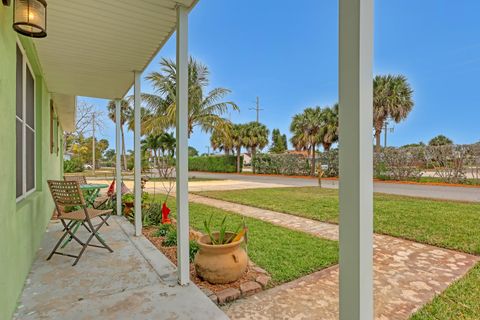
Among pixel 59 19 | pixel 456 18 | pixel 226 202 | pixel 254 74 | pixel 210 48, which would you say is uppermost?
pixel 254 74

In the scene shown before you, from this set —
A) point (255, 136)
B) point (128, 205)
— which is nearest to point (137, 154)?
point (128, 205)

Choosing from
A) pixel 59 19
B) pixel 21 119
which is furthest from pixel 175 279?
pixel 59 19

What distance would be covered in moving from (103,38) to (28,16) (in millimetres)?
1389

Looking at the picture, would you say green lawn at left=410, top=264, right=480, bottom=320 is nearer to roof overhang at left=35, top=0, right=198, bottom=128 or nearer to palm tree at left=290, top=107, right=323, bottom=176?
roof overhang at left=35, top=0, right=198, bottom=128

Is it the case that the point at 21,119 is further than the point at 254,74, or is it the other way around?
the point at 254,74

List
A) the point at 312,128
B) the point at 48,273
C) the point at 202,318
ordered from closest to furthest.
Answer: the point at 202,318
the point at 48,273
the point at 312,128

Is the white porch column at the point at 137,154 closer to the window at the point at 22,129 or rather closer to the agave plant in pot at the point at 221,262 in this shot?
the window at the point at 22,129

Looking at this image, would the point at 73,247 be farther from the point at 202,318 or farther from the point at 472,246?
the point at 472,246

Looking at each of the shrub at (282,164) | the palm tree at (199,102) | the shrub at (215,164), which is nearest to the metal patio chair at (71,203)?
the palm tree at (199,102)

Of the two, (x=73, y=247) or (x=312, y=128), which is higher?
(x=312, y=128)

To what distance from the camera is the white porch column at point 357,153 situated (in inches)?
41.1

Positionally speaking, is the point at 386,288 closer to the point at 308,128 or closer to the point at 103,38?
the point at 103,38

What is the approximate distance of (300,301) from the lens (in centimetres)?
241

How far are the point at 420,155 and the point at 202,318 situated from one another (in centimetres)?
1553
